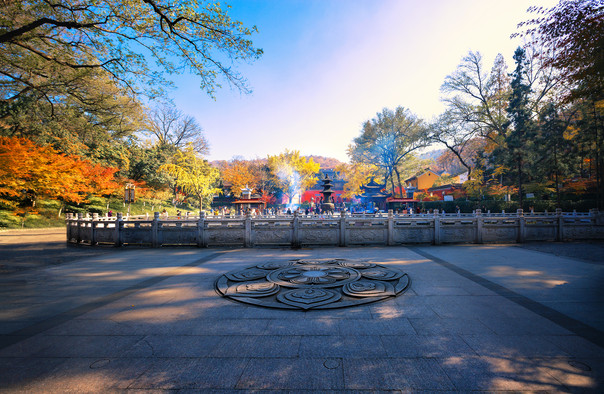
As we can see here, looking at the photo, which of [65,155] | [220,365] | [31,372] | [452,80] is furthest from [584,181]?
[65,155]

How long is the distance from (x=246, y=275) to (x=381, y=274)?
3169mm

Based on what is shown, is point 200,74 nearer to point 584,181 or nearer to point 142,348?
point 142,348

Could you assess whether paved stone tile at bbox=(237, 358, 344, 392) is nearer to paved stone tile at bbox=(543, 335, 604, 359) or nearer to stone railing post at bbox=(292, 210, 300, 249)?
paved stone tile at bbox=(543, 335, 604, 359)

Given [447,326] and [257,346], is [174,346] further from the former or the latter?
[447,326]

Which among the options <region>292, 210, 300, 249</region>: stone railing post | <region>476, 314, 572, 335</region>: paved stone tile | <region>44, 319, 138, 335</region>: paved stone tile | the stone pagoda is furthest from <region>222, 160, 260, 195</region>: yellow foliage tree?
<region>476, 314, 572, 335</region>: paved stone tile

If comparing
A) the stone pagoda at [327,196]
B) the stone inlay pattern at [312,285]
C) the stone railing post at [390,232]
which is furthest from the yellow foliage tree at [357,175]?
the stone inlay pattern at [312,285]

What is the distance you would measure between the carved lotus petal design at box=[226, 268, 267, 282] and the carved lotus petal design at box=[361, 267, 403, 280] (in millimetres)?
2457

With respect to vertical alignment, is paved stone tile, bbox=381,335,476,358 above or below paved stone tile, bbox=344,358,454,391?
below

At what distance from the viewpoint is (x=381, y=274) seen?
5.71 m

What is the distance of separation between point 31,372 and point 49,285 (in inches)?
161

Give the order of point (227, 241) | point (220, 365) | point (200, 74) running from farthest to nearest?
point (227, 241) → point (200, 74) → point (220, 365)

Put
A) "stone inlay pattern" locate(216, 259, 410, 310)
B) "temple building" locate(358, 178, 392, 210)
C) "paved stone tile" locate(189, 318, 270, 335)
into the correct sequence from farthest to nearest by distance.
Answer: "temple building" locate(358, 178, 392, 210) → "stone inlay pattern" locate(216, 259, 410, 310) → "paved stone tile" locate(189, 318, 270, 335)

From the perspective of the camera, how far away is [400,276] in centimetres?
567

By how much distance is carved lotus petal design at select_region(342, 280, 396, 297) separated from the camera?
457 centimetres
